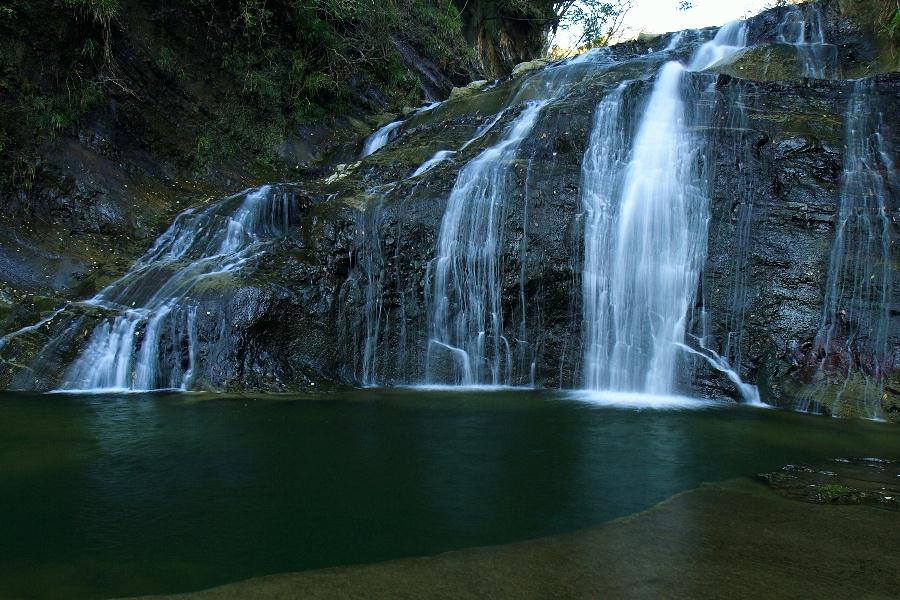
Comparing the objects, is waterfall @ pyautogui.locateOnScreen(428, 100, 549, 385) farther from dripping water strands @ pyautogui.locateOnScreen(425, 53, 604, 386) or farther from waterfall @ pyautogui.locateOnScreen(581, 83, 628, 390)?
waterfall @ pyautogui.locateOnScreen(581, 83, 628, 390)

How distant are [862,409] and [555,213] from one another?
14.5 feet

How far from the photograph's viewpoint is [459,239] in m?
9.02

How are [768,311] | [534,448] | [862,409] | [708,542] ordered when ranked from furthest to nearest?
1. [768,311]
2. [862,409]
3. [534,448]
4. [708,542]

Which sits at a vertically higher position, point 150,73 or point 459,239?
point 150,73

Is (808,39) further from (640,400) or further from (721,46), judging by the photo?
(640,400)

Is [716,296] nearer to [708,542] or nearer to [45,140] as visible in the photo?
[708,542]

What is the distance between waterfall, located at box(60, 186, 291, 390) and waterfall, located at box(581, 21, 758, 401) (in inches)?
199

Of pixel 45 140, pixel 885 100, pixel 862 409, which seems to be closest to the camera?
pixel 862 409

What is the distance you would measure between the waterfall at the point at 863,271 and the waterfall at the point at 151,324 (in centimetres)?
781

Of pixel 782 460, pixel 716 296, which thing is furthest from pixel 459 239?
pixel 782 460

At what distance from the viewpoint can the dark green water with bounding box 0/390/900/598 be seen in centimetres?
323

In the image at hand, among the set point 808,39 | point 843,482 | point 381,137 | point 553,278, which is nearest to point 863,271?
point 553,278

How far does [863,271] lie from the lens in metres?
7.67

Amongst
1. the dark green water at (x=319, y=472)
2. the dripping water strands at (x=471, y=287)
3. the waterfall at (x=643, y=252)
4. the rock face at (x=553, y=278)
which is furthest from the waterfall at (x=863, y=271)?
the dripping water strands at (x=471, y=287)
